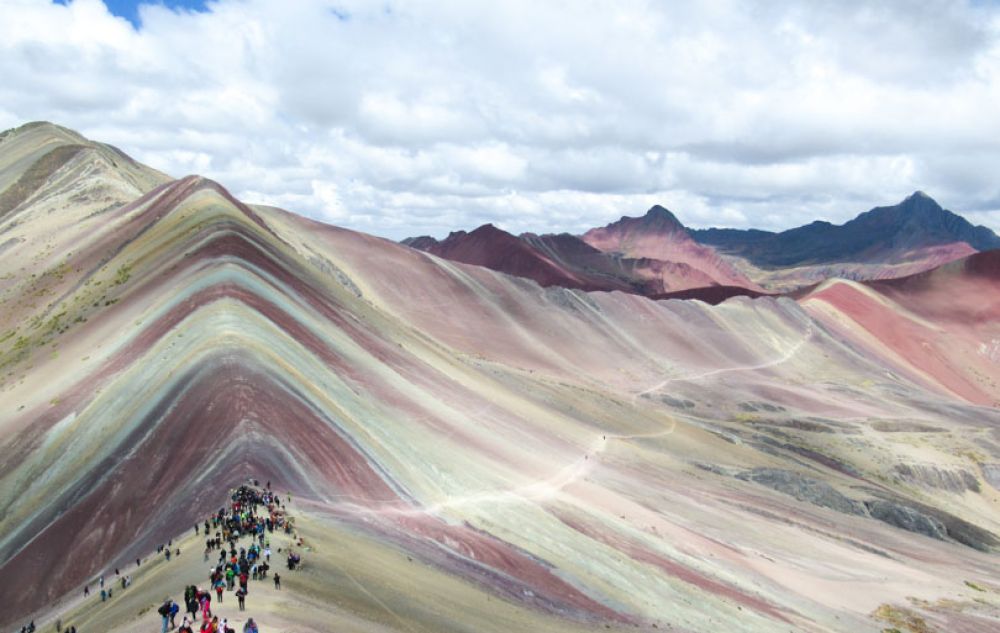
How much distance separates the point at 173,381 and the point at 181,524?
15054mm

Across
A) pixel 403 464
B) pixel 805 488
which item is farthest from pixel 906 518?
pixel 403 464

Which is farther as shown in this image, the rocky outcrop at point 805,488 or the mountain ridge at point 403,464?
the rocky outcrop at point 805,488

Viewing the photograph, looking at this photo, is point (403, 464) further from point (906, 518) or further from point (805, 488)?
point (906, 518)

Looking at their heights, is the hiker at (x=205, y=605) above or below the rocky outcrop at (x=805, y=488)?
above

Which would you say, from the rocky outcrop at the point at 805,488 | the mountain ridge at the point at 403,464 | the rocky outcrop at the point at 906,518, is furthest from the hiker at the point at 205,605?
the rocky outcrop at the point at 906,518

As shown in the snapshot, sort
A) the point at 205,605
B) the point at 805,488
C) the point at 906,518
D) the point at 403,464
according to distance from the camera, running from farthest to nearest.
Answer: the point at 805,488 → the point at 906,518 → the point at 403,464 → the point at 205,605

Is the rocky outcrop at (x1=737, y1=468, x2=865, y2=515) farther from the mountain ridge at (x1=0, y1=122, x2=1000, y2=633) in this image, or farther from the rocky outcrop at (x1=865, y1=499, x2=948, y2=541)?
the rocky outcrop at (x1=865, y1=499, x2=948, y2=541)

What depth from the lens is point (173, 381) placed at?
46.3 metres

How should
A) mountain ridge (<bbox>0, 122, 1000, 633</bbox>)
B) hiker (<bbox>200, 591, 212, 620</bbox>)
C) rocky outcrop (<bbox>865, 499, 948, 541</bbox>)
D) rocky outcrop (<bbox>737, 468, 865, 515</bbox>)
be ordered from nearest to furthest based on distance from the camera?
hiker (<bbox>200, 591, 212, 620</bbox>)
mountain ridge (<bbox>0, 122, 1000, 633</bbox>)
rocky outcrop (<bbox>865, 499, 948, 541</bbox>)
rocky outcrop (<bbox>737, 468, 865, 515</bbox>)

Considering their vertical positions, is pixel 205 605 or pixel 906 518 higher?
pixel 205 605

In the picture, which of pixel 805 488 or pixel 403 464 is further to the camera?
pixel 805 488

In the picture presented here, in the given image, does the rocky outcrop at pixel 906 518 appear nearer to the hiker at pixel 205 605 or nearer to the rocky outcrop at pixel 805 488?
the rocky outcrop at pixel 805 488

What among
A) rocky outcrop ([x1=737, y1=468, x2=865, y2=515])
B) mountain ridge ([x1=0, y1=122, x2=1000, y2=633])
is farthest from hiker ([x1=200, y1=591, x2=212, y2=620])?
rocky outcrop ([x1=737, y1=468, x2=865, y2=515])

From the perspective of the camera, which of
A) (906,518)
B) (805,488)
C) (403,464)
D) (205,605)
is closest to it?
(205,605)
